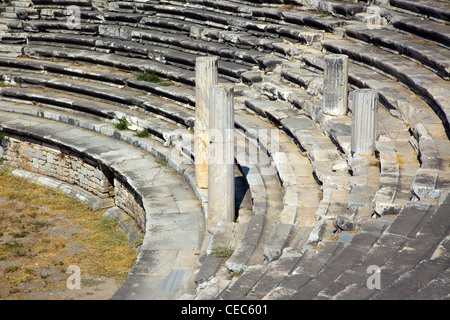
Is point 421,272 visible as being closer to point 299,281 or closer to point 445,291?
point 445,291

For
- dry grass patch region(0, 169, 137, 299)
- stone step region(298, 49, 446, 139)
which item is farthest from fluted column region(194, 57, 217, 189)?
stone step region(298, 49, 446, 139)

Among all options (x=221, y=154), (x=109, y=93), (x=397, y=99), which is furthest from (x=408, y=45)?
(x=109, y=93)

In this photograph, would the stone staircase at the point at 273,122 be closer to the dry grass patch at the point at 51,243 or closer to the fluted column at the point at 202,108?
the fluted column at the point at 202,108

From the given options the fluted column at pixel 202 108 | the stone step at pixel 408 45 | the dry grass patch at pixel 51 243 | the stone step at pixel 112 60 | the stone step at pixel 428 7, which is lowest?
the dry grass patch at pixel 51 243

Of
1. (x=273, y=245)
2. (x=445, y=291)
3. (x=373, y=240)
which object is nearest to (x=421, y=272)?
(x=445, y=291)

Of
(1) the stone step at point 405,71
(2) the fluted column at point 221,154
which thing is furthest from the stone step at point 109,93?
(2) the fluted column at point 221,154
